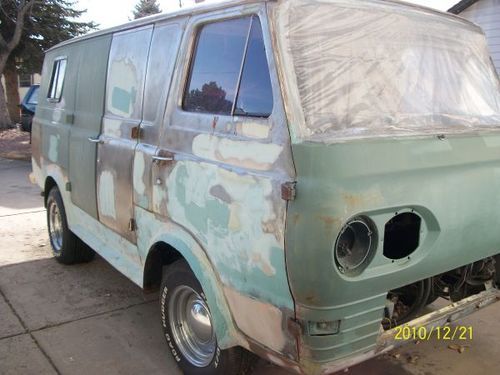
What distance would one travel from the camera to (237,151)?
95.7 inches

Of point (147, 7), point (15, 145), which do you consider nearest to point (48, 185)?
point (15, 145)

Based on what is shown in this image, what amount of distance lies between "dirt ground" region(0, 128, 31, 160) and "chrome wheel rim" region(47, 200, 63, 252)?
8.93 metres

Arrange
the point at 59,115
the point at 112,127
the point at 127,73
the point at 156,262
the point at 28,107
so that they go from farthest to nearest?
the point at 28,107 → the point at 59,115 → the point at 112,127 → the point at 127,73 → the point at 156,262

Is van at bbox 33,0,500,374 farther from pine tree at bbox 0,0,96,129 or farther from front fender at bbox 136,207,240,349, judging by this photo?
pine tree at bbox 0,0,96,129

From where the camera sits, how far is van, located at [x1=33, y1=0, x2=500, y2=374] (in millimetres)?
2127

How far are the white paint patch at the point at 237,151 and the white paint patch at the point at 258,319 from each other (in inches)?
24.6

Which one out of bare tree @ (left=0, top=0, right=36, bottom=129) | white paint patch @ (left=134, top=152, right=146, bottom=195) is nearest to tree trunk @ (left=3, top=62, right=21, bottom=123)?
bare tree @ (left=0, top=0, right=36, bottom=129)

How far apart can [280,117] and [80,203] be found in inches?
104

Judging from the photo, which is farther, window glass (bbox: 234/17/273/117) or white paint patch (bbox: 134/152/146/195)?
white paint patch (bbox: 134/152/146/195)

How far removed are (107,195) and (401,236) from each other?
2.18 meters

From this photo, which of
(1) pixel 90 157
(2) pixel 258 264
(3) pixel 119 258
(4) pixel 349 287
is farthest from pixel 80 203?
(4) pixel 349 287

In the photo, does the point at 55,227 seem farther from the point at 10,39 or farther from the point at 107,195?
the point at 10,39

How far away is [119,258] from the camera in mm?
3688

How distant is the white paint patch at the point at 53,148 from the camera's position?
4789 millimetres
